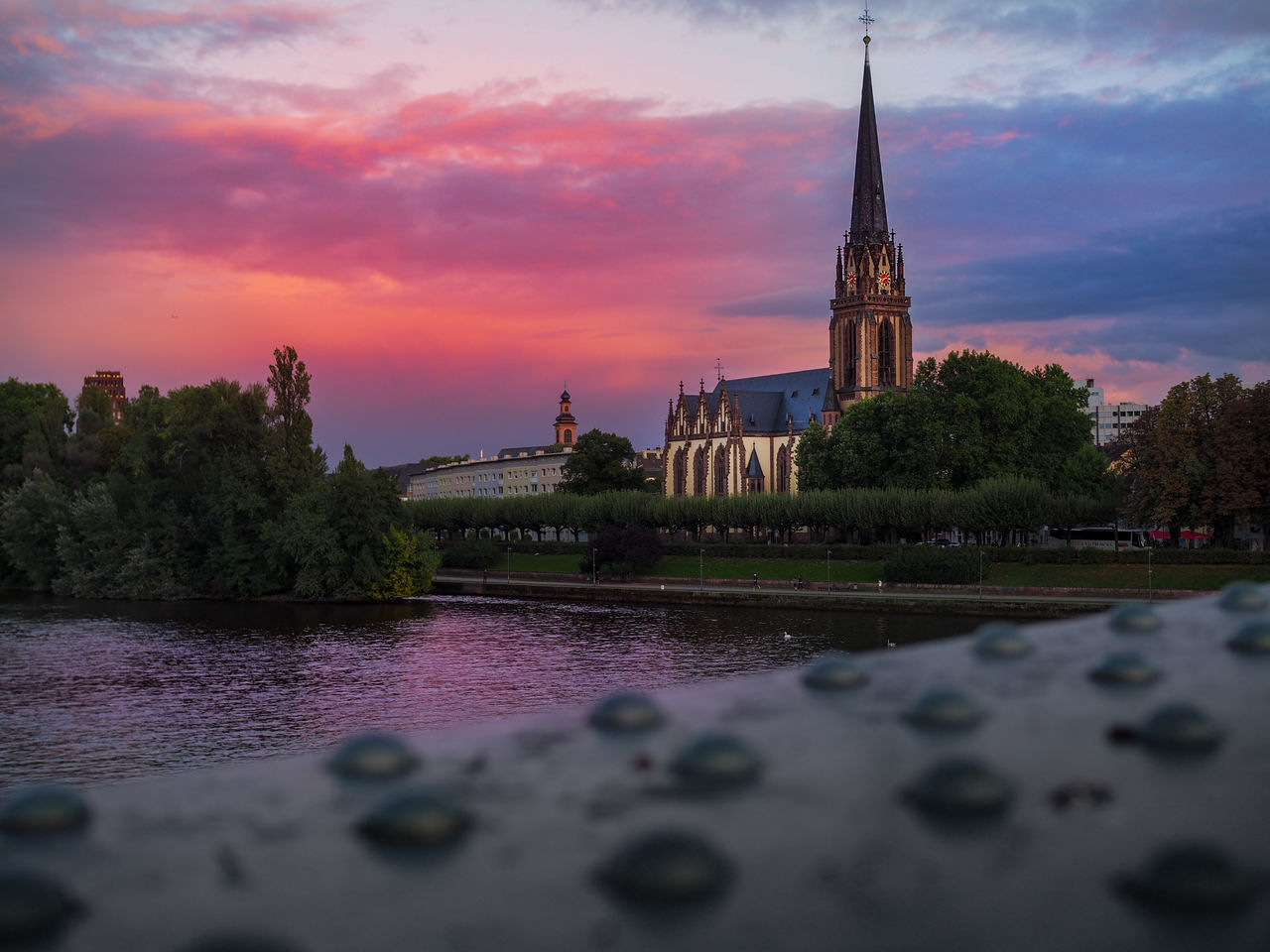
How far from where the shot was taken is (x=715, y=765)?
69.1 inches

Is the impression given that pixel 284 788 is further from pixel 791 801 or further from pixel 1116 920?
pixel 1116 920

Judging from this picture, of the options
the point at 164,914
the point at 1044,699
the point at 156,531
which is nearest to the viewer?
the point at 164,914

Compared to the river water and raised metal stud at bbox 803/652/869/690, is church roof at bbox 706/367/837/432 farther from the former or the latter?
raised metal stud at bbox 803/652/869/690

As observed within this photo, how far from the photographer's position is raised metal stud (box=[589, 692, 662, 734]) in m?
1.91

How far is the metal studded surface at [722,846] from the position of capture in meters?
1.48

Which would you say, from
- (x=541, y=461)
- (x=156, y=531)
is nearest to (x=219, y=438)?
(x=156, y=531)

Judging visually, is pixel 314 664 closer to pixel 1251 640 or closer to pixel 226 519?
pixel 226 519

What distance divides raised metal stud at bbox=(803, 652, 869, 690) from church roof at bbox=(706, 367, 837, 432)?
129 m

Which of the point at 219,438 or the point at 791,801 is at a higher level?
the point at 219,438

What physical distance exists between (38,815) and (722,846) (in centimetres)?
89

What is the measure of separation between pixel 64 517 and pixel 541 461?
103607 mm

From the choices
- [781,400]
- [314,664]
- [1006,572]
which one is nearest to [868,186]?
[781,400]

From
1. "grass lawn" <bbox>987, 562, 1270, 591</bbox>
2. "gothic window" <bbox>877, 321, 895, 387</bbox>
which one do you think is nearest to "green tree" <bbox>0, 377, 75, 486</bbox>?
"grass lawn" <bbox>987, 562, 1270, 591</bbox>

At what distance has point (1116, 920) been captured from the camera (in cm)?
150
